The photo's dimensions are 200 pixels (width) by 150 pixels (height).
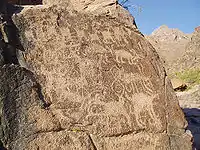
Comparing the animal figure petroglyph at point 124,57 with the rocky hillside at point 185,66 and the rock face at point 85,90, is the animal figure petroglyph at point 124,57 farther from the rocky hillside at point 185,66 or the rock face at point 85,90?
the rocky hillside at point 185,66

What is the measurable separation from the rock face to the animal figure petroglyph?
0.03 ft

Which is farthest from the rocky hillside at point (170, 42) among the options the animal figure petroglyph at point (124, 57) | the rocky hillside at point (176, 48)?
the animal figure petroglyph at point (124, 57)

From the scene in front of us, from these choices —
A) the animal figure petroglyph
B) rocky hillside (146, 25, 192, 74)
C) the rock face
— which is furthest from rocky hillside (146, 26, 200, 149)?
the animal figure petroglyph

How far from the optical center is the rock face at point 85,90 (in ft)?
7.73

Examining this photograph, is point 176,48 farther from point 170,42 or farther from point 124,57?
point 124,57

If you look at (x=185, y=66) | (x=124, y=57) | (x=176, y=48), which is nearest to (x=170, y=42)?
(x=176, y=48)

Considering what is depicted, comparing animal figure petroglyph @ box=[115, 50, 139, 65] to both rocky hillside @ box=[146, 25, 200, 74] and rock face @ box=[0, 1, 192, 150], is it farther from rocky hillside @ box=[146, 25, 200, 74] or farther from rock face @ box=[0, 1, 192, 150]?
rocky hillside @ box=[146, 25, 200, 74]

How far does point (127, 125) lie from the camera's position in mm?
2762

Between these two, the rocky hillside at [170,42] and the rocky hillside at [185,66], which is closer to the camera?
the rocky hillside at [185,66]

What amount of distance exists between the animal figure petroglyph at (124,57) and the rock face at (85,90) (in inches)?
0.4

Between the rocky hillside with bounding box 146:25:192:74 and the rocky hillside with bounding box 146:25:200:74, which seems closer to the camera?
the rocky hillside with bounding box 146:25:200:74

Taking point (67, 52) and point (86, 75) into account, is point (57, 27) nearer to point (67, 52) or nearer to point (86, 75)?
point (67, 52)

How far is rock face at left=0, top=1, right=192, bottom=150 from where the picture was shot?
2.36 m

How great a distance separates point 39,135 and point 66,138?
19 centimetres
